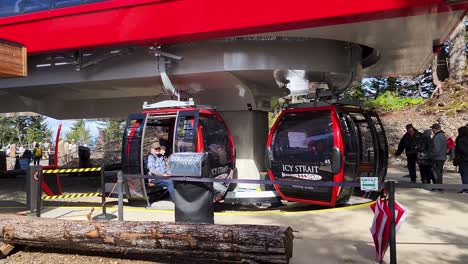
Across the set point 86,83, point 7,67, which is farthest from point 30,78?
point 7,67

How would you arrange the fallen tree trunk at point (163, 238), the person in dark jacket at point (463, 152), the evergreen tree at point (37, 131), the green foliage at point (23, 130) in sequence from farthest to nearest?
1. the green foliage at point (23, 130)
2. the evergreen tree at point (37, 131)
3. the person in dark jacket at point (463, 152)
4. the fallen tree trunk at point (163, 238)

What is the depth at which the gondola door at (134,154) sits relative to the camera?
7.86 m

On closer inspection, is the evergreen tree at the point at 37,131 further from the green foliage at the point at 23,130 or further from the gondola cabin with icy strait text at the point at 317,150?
the gondola cabin with icy strait text at the point at 317,150

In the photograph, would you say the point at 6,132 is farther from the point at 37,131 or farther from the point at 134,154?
the point at 134,154

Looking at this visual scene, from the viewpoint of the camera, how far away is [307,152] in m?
7.17

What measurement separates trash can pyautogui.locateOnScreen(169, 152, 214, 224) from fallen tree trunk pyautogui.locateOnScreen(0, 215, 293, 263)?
69 centimetres

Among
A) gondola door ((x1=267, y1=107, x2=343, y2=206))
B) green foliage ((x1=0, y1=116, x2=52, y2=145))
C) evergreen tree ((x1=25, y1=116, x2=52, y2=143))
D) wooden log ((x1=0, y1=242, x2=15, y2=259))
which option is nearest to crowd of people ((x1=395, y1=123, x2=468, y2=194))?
gondola door ((x1=267, y1=107, x2=343, y2=206))

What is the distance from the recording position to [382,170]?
837 centimetres

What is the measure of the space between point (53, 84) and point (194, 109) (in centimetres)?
380

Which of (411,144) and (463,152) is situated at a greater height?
(411,144)

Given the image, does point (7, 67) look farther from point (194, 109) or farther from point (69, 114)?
point (69, 114)

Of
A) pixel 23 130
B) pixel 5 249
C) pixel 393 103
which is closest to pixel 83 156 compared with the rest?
pixel 5 249

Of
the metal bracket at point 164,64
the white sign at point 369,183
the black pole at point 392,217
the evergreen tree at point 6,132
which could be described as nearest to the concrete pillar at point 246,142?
the metal bracket at point 164,64

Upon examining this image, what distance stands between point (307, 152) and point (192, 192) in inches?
107
